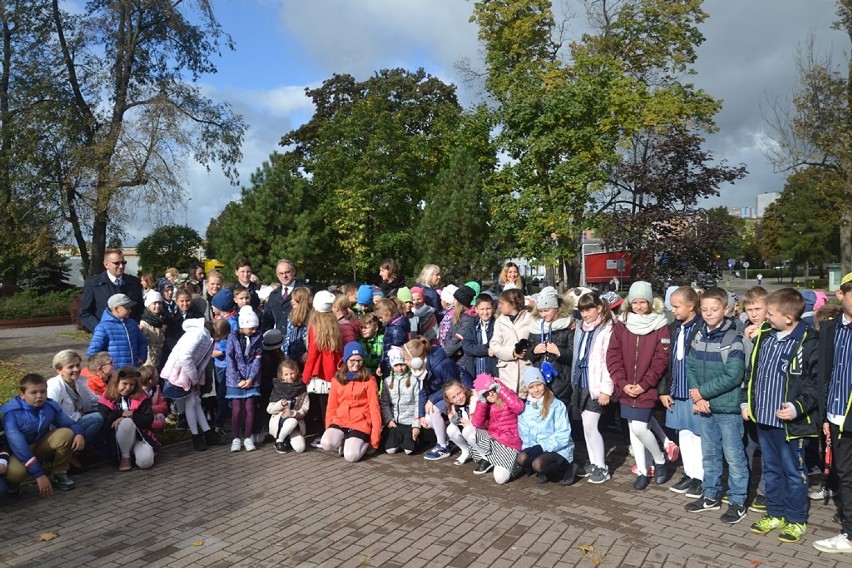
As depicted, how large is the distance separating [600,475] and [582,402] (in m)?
0.70

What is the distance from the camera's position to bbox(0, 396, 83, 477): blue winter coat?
5902 mm

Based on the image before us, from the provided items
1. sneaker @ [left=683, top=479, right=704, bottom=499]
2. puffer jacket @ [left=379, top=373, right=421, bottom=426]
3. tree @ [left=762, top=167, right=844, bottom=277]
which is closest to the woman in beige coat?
puffer jacket @ [left=379, top=373, right=421, bottom=426]

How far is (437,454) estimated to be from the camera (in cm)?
712

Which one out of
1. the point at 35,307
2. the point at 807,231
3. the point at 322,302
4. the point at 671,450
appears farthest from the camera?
the point at 807,231

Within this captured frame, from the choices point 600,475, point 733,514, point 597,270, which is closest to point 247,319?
point 600,475

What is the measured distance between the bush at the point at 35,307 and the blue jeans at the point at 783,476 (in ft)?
87.5

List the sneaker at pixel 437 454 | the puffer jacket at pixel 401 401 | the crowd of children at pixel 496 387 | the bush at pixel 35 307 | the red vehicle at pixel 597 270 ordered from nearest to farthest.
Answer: the crowd of children at pixel 496 387, the sneaker at pixel 437 454, the puffer jacket at pixel 401 401, the bush at pixel 35 307, the red vehicle at pixel 597 270

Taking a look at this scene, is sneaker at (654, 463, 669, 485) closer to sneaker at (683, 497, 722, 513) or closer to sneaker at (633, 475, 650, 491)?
sneaker at (633, 475, 650, 491)

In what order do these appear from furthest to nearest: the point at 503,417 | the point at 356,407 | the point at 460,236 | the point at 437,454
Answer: the point at 460,236 → the point at 356,407 → the point at 437,454 → the point at 503,417

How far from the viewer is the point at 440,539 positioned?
4945 millimetres

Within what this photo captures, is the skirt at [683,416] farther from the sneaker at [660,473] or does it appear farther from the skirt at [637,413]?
the sneaker at [660,473]

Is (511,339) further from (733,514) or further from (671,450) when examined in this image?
(733,514)

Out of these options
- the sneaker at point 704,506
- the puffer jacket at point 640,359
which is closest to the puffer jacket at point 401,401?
the puffer jacket at point 640,359

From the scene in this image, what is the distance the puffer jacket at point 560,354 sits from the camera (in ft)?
22.4
